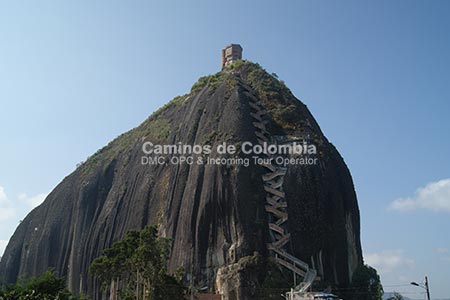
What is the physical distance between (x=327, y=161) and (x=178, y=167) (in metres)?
19.5

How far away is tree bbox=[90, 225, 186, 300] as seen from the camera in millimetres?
45719

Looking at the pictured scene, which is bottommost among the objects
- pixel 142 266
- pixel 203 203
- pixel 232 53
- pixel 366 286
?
pixel 366 286

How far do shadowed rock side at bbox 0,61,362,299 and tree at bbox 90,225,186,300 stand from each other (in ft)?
32.2

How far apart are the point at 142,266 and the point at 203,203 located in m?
16.7

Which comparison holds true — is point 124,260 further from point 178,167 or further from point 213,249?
point 178,167

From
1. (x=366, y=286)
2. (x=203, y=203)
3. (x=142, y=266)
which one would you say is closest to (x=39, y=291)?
(x=142, y=266)

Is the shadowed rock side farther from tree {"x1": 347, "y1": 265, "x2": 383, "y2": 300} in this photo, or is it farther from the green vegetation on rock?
the green vegetation on rock

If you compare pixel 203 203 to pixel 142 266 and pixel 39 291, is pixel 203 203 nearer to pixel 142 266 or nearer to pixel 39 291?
pixel 142 266

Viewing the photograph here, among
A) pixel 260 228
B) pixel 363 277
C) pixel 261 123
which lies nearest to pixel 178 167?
pixel 261 123

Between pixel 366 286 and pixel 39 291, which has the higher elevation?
pixel 366 286

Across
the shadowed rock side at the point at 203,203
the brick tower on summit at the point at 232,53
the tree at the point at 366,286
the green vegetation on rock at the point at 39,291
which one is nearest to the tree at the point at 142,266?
the green vegetation on rock at the point at 39,291

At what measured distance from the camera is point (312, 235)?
197 feet

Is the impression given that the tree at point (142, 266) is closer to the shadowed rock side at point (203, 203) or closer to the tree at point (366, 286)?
the shadowed rock side at point (203, 203)

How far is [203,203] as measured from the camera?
202ft
